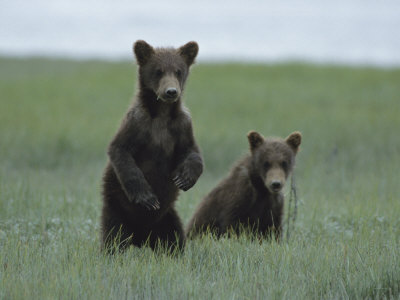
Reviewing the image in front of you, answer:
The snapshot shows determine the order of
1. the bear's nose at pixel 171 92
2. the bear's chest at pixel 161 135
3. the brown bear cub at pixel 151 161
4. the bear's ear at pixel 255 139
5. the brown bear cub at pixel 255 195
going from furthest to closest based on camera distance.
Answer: the bear's ear at pixel 255 139 < the brown bear cub at pixel 255 195 < the bear's chest at pixel 161 135 < the brown bear cub at pixel 151 161 < the bear's nose at pixel 171 92

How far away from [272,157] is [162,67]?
1.98 meters

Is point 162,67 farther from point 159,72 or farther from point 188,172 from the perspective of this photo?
point 188,172

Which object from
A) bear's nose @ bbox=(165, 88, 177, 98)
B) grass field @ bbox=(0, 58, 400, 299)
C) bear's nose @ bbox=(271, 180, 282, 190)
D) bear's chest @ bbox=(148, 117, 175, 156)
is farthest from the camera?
bear's nose @ bbox=(271, 180, 282, 190)

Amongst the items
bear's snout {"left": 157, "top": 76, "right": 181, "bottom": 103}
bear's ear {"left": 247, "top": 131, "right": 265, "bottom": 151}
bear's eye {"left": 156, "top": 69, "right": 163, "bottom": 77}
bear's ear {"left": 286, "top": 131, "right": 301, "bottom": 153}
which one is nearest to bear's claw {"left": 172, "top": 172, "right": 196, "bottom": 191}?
bear's snout {"left": 157, "top": 76, "right": 181, "bottom": 103}

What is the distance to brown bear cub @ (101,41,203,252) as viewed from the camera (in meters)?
5.82

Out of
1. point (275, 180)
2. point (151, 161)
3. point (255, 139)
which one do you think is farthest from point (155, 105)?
point (255, 139)

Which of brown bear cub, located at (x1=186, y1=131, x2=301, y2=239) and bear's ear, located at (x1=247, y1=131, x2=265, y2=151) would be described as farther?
bear's ear, located at (x1=247, y1=131, x2=265, y2=151)

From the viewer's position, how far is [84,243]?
6.25 meters

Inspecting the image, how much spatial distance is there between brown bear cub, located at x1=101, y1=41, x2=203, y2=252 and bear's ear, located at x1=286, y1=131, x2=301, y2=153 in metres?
1.86

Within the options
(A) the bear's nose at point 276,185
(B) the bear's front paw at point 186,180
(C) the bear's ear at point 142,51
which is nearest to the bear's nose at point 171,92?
(C) the bear's ear at point 142,51

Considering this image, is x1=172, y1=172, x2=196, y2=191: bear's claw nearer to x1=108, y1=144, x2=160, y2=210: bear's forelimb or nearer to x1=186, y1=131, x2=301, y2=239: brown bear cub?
x1=108, y1=144, x2=160, y2=210: bear's forelimb

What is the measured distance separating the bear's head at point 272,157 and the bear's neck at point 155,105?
5.18ft

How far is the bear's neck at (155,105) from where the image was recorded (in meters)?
6.04

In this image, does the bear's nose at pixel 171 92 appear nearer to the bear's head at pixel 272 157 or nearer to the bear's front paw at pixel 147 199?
the bear's front paw at pixel 147 199
